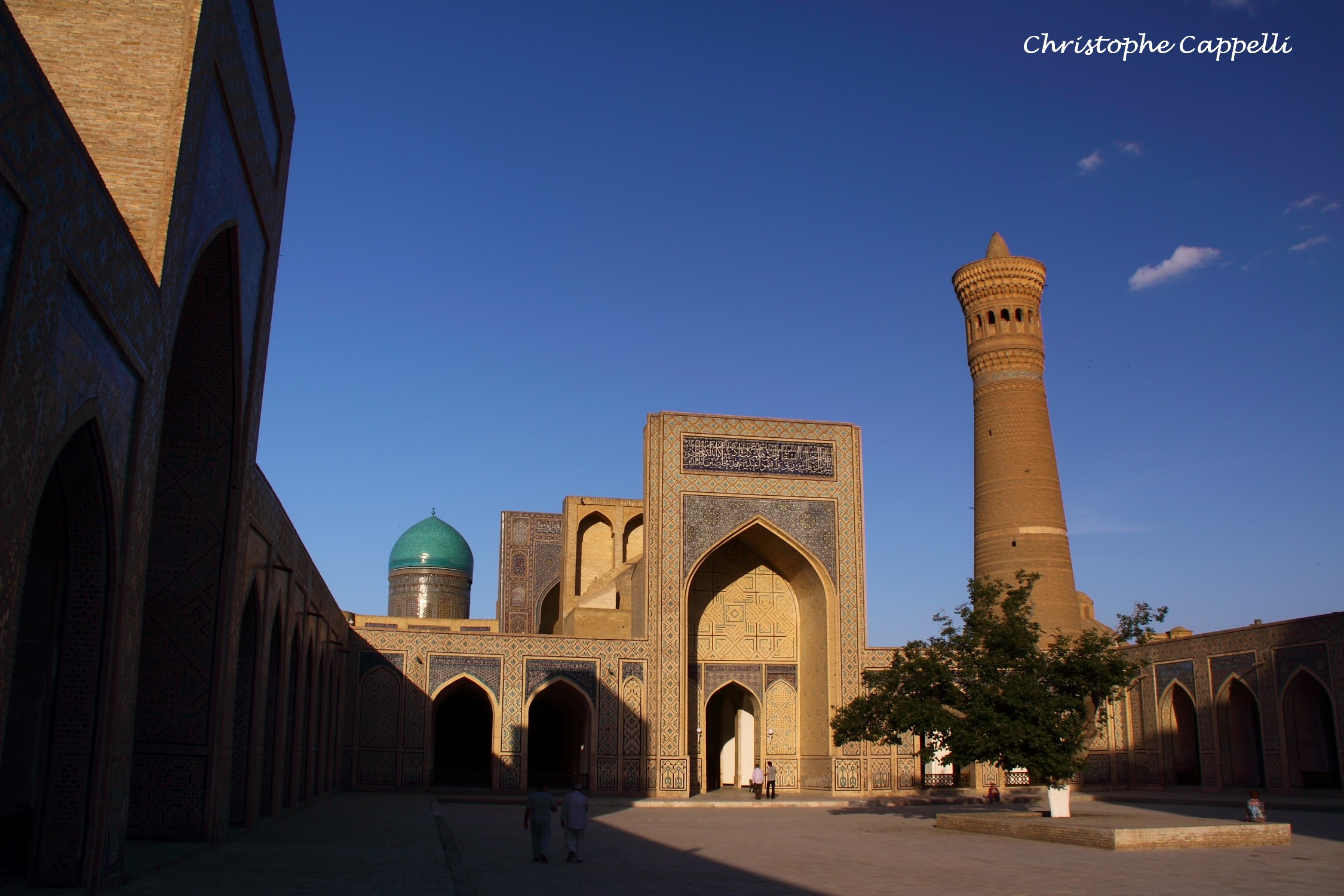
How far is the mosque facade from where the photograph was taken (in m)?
5.72

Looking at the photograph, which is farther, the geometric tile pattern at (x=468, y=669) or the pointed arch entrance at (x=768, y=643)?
the pointed arch entrance at (x=768, y=643)

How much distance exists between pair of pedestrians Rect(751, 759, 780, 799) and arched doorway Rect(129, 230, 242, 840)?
1044 cm

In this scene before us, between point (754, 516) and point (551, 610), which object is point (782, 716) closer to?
point (754, 516)

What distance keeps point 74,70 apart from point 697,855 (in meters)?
7.39

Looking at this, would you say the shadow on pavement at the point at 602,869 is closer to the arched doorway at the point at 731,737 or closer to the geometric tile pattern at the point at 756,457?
the geometric tile pattern at the point at 756,457

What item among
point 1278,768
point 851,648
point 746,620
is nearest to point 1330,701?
point 1278,768

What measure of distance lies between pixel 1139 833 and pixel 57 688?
28.0ft

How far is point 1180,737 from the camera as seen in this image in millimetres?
20969

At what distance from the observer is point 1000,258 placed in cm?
2506

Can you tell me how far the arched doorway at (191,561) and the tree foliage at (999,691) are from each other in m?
7.47

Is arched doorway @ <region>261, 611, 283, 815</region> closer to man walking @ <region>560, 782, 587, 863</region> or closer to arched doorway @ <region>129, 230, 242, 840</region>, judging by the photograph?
arched doorway @ <region>129, 230, 242, 840</region>

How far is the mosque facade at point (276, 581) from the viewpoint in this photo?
5.72m

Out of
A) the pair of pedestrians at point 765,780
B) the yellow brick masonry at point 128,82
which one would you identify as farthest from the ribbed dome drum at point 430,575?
the yellow brick masonry at point 128,82

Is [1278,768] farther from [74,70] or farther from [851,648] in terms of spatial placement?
[74,70]
